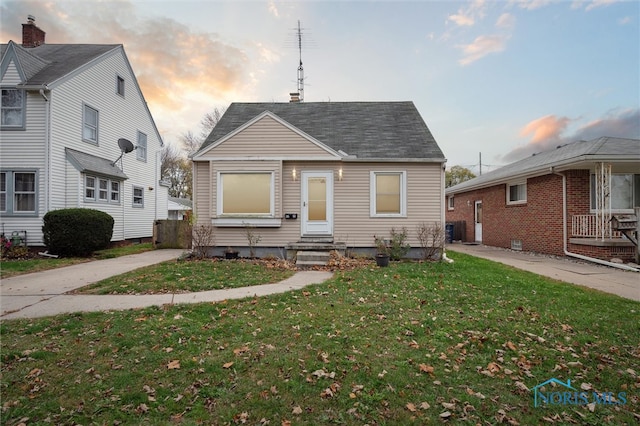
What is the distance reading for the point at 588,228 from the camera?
10055 mm

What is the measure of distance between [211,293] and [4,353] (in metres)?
2.76

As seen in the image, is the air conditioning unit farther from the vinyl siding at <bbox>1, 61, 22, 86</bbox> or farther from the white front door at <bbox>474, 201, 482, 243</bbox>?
the vinyl siding at <bbox>1, 61, 22, 86</bbox>

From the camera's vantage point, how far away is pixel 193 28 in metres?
12.1

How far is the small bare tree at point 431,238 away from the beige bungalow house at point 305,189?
186 millimetres

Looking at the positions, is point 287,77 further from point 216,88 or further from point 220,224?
point 220,224

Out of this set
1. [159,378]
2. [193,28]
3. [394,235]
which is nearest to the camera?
[159,378]

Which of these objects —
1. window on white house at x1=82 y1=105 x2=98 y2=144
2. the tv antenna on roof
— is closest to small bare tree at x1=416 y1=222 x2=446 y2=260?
the tv antenna on roof

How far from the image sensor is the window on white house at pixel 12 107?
10.9 meters

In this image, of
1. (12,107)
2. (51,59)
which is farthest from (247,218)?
(51,59)

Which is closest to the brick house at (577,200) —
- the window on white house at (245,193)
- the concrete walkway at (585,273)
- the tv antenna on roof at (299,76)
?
the concrete walkway at (585,273)

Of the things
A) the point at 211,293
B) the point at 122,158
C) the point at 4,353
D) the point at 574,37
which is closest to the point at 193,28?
the point at 122,158

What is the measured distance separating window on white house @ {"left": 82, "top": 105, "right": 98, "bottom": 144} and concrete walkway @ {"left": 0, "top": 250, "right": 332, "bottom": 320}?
7704mm

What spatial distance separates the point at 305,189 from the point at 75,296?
21.8ft

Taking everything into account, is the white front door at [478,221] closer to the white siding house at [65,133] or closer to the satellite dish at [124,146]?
the satellite dish at [124,146]
